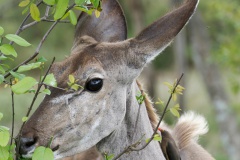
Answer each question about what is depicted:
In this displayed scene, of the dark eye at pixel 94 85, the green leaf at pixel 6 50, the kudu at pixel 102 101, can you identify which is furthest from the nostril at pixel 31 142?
the green leaf at pixel 6 50

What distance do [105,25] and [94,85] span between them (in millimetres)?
1036

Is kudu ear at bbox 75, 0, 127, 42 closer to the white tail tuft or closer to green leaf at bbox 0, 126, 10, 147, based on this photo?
the white tail tuft

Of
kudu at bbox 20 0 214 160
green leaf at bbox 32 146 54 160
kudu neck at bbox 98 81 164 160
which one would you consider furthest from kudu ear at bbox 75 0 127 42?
green leaf at bbox 32 146 54 160

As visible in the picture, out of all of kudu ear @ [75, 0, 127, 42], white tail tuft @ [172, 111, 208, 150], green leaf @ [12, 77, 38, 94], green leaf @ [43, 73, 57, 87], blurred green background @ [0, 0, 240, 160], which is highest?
green leaf @ [12, 77, 38, 94]

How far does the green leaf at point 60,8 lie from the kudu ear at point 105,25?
5.13 ft

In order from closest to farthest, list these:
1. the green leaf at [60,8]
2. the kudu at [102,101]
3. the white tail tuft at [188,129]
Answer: the green leaf at [60,8], the kudu at [102,101], the white tail tuft at [188,129]

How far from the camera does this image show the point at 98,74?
503 centimetres

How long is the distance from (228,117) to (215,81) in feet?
3.03

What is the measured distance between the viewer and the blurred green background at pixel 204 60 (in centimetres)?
1245

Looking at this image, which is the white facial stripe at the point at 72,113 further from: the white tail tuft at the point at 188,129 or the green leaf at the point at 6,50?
the white tail tuft at the point at 188,129

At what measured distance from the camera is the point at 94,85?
499 cm

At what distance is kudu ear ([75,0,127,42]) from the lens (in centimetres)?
584

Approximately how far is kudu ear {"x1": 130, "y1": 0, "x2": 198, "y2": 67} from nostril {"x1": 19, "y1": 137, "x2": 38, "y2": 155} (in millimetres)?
983

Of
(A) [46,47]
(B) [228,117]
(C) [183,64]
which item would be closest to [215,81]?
(B) [228,117]
